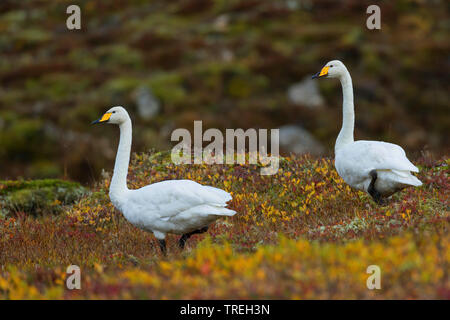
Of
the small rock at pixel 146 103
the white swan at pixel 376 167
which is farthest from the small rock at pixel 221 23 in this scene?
the white swan at pixel 376 167

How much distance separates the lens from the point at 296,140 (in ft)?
76.2

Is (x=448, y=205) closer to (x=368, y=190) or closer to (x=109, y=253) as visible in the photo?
(x=368, y=190)

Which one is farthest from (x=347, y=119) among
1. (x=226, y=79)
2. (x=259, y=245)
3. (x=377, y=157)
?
(x=226, y=79)

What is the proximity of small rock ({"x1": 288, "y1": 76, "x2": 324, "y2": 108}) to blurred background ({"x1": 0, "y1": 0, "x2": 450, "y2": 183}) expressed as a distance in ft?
0.23

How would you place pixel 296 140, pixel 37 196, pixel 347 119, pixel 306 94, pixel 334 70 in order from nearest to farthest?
pixel 347 119, pixel 334 70, pixel 37 196, pixel 296 140, pixel 306 94

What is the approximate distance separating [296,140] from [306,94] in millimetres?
4597

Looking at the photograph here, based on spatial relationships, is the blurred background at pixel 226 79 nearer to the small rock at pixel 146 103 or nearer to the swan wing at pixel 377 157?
the small rock at pixel 146 103

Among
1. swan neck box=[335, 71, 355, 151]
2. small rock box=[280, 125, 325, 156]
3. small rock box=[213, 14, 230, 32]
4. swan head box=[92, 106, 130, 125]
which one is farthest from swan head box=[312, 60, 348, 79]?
small rock box=[213, 14, 230, 32]

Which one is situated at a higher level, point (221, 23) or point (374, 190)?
point (221, 23)

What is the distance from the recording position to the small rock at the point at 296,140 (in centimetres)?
2273

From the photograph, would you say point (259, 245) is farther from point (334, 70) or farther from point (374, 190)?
point (334, 70)

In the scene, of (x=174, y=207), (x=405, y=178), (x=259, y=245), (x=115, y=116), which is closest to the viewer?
(x=259, y=245)

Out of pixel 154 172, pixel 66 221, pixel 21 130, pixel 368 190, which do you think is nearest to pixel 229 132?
pixel 21 130

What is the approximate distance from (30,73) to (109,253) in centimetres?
2813
